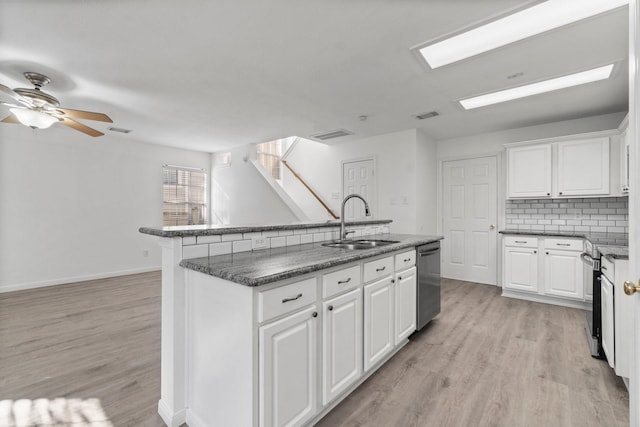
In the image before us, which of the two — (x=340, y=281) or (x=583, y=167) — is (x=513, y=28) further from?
(x=583, y=167)

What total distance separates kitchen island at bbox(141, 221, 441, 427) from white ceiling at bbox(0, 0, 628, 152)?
1.51 meters

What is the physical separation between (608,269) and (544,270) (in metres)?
1.81

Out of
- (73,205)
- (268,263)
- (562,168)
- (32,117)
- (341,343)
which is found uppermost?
(32,117)

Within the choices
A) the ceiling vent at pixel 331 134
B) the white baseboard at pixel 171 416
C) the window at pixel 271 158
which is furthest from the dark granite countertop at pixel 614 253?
the window at pixel 271 158

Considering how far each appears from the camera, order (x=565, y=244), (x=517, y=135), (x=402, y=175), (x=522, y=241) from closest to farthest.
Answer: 1. (x=565, y=244)
2. (x=522, y=241)
3. (x=517, y=135)
4. (x=402, y=175)

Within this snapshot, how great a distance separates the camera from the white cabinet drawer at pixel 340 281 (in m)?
1.67

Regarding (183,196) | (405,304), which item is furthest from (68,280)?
(405,304)

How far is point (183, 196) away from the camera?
6457 millimetres

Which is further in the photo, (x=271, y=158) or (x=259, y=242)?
(x=271, y=158)

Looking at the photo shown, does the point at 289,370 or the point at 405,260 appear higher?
the point at 405,260

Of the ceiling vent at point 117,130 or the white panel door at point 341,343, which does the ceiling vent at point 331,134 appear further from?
the white panel door at point 341,343

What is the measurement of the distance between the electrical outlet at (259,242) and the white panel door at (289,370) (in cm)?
68

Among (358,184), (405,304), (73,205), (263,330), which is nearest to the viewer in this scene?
(263,330)

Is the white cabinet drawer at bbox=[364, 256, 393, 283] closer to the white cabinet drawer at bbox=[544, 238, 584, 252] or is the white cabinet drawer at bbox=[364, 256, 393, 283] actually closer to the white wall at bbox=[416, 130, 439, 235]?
the white wall at bbox=[416, 130, 439, 235]
